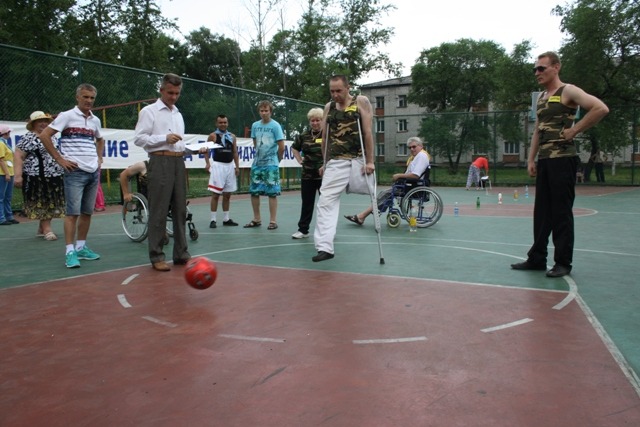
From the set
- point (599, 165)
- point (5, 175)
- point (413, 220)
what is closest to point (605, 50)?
point (599, 165)

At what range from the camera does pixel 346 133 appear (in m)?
6.21

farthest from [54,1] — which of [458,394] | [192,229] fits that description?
[458,394]

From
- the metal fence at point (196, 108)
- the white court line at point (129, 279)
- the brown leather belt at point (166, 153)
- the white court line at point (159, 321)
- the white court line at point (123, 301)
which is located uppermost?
the metal fence at point (196, 108)

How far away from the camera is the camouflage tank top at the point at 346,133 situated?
20.4 feet

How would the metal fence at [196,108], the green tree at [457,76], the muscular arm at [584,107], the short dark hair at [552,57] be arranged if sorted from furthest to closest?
the green tree at [457,76], the metal fence at [196,108], the short dark hair at [552,57], the muscular arm at [584,107]

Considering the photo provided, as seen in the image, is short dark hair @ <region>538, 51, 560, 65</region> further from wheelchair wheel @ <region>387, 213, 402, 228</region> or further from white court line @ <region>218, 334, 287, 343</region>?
wheelchair wheel @ <region>387, 213, 402, 228</region>

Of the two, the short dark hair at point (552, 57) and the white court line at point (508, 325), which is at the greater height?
the short dark hair at point (552, 57)

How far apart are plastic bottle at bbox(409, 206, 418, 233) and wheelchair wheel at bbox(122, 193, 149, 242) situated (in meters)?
3.92

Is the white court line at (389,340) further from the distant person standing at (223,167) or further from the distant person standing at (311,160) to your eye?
the distant person standing at (223,167)

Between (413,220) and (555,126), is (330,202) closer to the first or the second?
(555,126)

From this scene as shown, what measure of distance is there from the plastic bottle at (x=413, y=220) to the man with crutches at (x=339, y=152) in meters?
2.31

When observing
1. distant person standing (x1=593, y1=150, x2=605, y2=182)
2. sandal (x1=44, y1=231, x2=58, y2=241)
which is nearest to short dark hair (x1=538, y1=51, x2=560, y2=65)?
sandal (x1=44, y1=231, x2=58, y2=241)

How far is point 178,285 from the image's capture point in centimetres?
496

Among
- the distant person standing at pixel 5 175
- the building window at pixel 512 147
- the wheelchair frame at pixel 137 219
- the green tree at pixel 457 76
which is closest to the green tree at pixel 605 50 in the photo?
the building window at pixel 512 147
